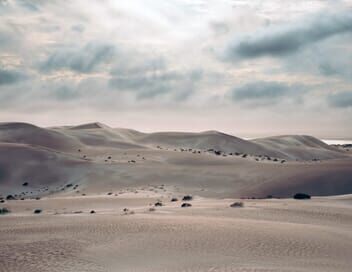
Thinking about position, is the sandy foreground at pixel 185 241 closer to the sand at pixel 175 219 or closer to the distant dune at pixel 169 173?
the sand at pixel 175 219

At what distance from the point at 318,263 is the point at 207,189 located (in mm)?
24315

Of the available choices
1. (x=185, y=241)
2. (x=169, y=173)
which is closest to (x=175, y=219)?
(x=185, y=241)

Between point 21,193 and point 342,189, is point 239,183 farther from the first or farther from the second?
point 21,193

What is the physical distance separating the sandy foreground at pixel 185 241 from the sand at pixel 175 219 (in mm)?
28

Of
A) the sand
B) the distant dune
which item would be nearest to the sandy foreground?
the sand

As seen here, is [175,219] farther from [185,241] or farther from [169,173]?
[169,173]

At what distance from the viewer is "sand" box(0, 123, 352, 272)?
10.8 metres

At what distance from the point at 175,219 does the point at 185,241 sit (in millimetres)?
3472

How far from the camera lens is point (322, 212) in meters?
18.7

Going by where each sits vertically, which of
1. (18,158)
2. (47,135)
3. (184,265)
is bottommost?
(184,265)

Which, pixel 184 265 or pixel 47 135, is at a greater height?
pixel 47 135

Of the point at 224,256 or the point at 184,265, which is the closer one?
the point at 184,265

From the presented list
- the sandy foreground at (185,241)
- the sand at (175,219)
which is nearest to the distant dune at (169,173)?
the sand at (175,219)

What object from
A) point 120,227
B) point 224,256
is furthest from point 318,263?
point 120,227
